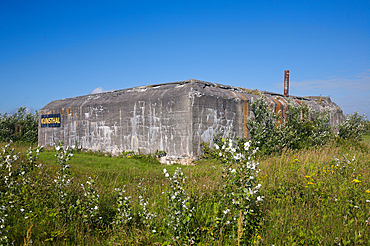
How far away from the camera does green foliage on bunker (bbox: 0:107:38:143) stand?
677 inches

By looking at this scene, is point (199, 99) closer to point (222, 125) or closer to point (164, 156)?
point (222, 125)

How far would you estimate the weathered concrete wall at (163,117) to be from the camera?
32.1ft

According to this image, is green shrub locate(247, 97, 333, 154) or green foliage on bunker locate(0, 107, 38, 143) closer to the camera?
green shrub locate(247, 97, 333, 154)

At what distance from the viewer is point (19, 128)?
17734 mm

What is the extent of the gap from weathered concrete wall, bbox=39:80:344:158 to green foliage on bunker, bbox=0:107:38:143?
522 cm

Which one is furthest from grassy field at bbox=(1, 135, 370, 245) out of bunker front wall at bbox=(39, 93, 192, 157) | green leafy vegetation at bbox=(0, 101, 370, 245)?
bunker front wall at bbox=(39, 93, 192, 157)

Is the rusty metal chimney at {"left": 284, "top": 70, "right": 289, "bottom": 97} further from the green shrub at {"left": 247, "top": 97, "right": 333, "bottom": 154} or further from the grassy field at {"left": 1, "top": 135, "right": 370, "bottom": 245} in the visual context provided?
the grassy field at {"left": 1, "top": 135, "right": 370, "bottom": 245}

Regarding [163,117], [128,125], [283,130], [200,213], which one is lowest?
[200,213]

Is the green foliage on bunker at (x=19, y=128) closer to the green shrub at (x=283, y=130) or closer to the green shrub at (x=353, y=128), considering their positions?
the green shrub at (x=283, y=130)

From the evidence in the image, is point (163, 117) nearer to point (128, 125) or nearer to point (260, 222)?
point (128, 125)

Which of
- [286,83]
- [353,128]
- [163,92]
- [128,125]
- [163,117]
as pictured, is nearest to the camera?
[163,117]

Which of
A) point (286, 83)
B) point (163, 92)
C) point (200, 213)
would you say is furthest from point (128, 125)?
point (286, 83)

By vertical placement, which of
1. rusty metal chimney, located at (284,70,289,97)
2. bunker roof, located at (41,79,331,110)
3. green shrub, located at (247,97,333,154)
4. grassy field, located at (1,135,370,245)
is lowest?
grassy field, located at (1,135,370,245)

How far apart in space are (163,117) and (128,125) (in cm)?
209
